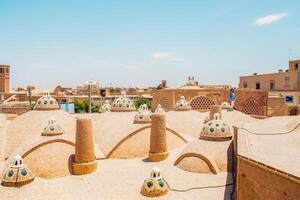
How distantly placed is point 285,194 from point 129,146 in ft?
27.5

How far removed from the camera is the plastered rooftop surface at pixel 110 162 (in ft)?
29.1

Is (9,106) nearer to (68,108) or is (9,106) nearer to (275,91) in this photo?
(68,108)

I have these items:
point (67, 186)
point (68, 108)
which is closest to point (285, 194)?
point (67, 186)

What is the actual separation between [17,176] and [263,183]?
23.7ft

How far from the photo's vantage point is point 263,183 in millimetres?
6328

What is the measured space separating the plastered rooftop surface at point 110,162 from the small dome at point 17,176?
165 millimetres

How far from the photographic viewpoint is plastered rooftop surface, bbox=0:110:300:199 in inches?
349

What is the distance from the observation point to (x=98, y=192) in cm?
924

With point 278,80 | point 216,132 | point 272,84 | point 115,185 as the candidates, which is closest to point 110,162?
point 115,185

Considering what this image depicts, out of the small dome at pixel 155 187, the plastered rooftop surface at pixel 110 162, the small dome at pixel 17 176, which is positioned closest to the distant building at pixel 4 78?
the plastered rooftop surface at pixel 110 162

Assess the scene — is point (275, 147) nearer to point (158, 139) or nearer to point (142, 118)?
point (158, 139)

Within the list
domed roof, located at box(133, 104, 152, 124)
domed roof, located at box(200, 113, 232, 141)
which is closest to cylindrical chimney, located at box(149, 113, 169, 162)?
domed roof, located at box(200, 113, 232, 141)

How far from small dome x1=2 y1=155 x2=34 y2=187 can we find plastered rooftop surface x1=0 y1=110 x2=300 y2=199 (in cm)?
17

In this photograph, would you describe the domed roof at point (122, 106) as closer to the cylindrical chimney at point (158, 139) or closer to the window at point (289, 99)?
the cylindrical chimney at point (158, 139)
